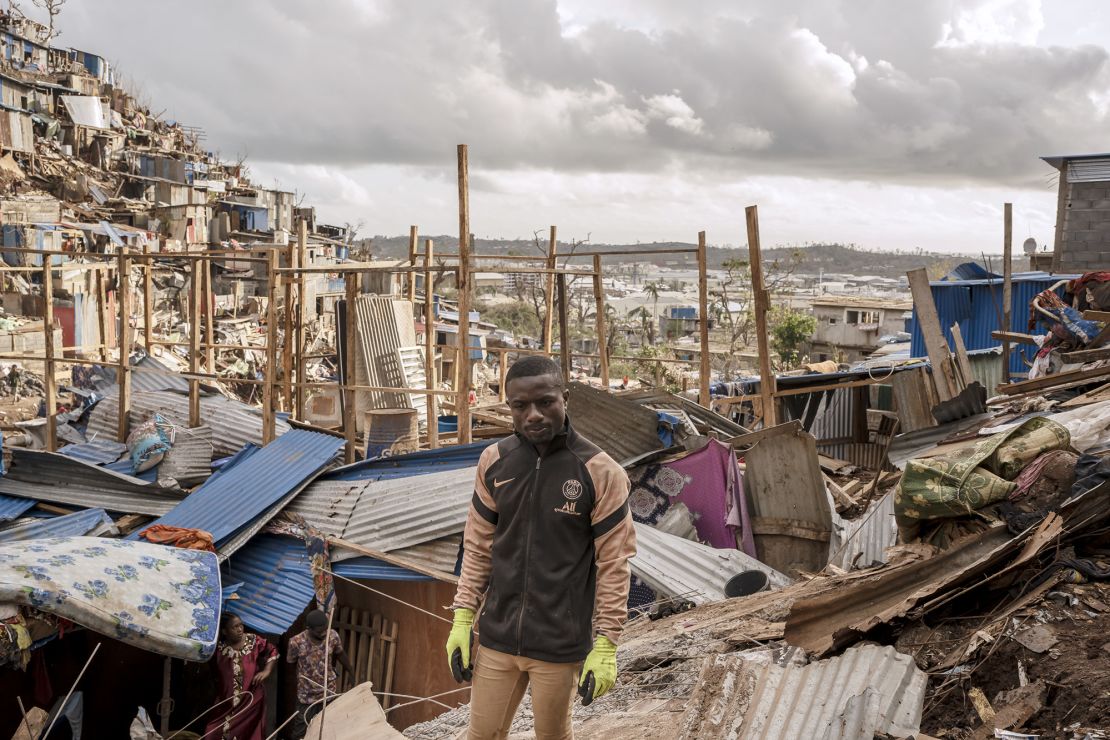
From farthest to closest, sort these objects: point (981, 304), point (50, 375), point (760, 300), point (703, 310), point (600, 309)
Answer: point (981, 304) → point (600, 309) → point (703, 310) → point (50, 375) → point (760, 300)

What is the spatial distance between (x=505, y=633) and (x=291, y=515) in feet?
Answer: 16.7

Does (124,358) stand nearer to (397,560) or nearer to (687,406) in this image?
(397,560)

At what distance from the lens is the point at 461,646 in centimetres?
314

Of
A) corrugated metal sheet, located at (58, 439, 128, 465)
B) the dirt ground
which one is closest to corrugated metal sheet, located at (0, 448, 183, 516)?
corrugated metal sheet, located at (58, 439, 128, 465)

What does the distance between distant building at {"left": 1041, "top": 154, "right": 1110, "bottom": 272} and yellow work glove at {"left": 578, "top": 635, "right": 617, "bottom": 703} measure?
54.5ft

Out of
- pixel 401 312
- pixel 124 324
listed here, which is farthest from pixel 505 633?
pixel 401 312

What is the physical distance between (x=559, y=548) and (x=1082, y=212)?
1696 centimetres

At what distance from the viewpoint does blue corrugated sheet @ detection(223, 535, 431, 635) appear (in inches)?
270

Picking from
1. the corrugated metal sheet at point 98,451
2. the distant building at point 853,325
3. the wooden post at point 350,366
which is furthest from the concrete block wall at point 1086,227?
the corrugated metal sheet at point 98,451

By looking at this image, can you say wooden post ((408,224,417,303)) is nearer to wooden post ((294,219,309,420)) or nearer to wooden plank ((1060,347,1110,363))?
wooden post ((294,219,309,420))

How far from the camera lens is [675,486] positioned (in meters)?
8.15

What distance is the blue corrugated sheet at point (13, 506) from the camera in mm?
8242

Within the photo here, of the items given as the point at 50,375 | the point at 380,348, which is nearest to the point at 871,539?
the point at 380,348

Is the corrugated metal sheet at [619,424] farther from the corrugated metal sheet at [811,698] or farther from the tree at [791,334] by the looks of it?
the tree at [791,334]
